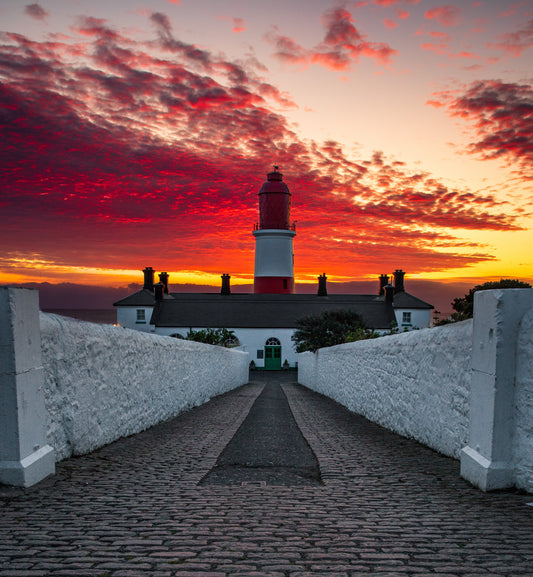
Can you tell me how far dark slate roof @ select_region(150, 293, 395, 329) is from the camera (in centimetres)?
4397

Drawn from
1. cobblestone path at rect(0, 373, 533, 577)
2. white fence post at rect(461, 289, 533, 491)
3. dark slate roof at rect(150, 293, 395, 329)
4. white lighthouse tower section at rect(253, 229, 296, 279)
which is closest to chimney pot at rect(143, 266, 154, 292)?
dark slate roof at rect(150, 293, 395, 329)

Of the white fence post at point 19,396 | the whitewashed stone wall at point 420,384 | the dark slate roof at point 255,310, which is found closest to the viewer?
the white fence post at point 19,396

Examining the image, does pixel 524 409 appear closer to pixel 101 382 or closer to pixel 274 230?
pixel 101 382

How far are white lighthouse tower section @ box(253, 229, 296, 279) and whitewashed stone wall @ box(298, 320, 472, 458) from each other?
32328 millimetres

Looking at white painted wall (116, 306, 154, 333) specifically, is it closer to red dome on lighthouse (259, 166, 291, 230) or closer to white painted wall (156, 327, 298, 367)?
white painted wall (156, 327, 298, 367)

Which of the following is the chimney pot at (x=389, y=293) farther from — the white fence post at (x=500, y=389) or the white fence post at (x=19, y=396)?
the white fence post at (x=19, y=396)

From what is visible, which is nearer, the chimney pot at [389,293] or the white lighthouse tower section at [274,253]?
the white lighthouse tower section at [274,253]

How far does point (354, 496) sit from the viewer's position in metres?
4.37

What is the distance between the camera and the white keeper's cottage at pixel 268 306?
43.4m

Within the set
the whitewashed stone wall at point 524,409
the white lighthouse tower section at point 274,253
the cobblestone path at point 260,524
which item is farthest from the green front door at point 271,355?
the whitewashed stone wall at point 524,409

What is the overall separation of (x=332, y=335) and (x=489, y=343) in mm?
24928

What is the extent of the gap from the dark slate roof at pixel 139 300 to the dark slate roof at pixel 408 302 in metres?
24.7

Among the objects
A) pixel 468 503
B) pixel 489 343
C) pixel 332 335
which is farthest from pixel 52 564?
pixel 332 335

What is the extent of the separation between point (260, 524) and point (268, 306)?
42.2m
